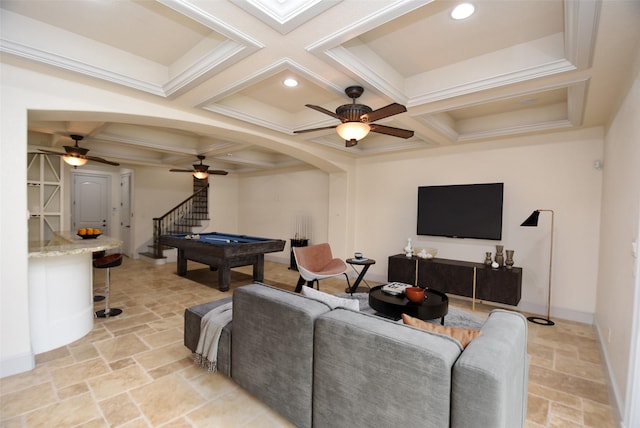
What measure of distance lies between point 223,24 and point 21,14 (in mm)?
1854

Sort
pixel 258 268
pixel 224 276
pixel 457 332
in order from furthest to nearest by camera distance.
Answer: pixel 258 268, pixel 224 276, pixel 457 332

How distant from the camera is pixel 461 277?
4457 millimetres

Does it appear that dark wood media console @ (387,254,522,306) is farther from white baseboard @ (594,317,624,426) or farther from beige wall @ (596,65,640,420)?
white baseboard @ (594,317,624,426)

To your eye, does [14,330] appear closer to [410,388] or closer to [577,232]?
[410,388]

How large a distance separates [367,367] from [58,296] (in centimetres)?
343

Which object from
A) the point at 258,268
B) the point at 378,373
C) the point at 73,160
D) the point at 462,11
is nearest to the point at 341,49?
the point at 462,11

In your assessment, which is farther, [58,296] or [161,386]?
[58,296]

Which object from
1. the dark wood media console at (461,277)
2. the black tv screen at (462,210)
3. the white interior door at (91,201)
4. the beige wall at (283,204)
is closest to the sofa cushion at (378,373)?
the dark wood media console at (461,277)

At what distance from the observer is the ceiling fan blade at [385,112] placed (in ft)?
8.73

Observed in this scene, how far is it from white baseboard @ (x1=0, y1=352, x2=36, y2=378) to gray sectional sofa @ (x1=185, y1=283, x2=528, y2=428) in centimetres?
202

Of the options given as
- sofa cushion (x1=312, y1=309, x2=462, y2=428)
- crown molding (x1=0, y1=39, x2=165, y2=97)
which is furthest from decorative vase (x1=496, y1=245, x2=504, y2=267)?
crown molding (x1=0, y1=39, x2=165, y2=97)

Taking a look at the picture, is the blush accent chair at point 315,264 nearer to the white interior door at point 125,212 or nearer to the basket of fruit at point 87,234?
the basket of fruit at point 87,234

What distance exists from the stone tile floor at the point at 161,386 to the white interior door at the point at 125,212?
529 centimetres

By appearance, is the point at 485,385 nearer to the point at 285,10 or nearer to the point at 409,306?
the point at 409,306
